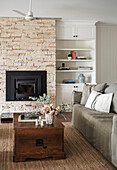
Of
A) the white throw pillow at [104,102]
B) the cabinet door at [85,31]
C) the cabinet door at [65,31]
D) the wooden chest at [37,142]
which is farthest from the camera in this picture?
the cabinet door at [85,31]

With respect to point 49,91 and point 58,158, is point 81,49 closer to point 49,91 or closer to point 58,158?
point 49,91

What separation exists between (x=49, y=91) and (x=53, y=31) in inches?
65.5

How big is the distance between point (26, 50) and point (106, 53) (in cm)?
261

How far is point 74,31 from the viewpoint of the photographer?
23.2 ft

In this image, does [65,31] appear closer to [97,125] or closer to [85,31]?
[85,31]

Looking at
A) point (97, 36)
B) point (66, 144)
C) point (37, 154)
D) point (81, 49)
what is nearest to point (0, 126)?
point (66, 144)

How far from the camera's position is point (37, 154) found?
3.16 m

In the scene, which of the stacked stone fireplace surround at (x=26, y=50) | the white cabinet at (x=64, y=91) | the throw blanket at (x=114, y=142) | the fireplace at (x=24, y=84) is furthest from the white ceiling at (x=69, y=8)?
the throw blanket at (x=114, y=142)

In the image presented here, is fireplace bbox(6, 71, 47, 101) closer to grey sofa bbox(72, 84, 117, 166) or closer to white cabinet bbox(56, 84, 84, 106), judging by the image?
white cabinet bbox(56, 84, 84, 106)

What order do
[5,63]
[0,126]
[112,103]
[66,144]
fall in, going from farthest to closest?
1. [5,63]
2. [0,126]
3. [112,103]
4. [66,144]

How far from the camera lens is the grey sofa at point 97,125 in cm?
314

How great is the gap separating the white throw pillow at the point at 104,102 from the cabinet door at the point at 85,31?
3.24 m

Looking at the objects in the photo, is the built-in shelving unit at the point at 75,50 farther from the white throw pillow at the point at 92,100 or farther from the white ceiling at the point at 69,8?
the white throw pillow at the point at 92,100

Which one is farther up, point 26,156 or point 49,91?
point 49,91
